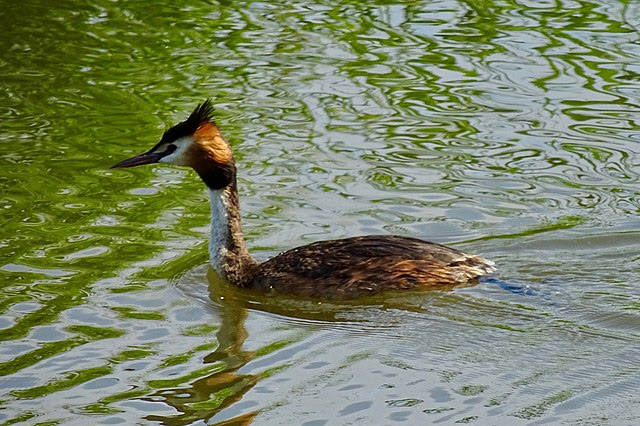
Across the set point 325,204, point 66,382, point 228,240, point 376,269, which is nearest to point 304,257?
point 376,269

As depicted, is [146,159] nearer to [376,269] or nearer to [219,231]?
[219,231]

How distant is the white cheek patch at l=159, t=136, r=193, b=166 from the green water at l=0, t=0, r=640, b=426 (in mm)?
609

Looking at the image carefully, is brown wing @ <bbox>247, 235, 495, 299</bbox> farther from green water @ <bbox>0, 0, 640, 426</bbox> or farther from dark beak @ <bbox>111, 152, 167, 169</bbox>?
dark beak @ <bbox>111, 152, 167, 169</bbox>

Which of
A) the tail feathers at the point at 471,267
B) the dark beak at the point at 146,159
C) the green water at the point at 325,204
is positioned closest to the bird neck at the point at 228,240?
the green water at the point at 325,204

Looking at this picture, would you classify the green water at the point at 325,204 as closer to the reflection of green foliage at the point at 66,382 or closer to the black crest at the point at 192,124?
the reflection of green foliage at the point at 66,382

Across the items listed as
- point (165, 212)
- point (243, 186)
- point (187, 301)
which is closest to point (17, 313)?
point (187, 301)

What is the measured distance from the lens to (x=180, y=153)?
880cm

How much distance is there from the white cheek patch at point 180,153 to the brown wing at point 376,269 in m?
0.98

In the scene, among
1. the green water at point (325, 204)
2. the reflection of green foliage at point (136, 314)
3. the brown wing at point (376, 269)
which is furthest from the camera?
the brown wing at point (376, 269)

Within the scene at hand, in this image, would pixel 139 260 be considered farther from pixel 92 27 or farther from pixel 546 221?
pixel 92 27

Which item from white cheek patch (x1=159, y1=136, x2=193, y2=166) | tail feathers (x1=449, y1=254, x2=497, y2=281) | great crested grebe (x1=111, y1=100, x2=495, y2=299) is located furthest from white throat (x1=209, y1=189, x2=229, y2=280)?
tail feathers (x1=449, y1=254, x2=497, y2=281)

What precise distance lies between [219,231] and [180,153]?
0.55 meters

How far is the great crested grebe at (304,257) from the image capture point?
8383mm

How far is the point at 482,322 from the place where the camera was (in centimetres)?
781
